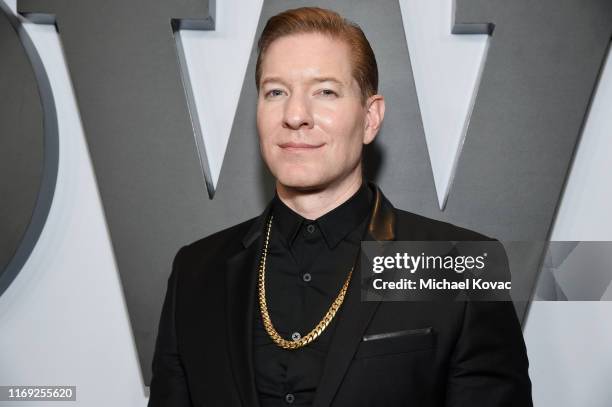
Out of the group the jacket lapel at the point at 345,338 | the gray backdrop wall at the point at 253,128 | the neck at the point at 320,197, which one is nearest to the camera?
the jacket lapel at the point at 345,338

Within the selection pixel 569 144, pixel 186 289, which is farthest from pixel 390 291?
pixel 569 144

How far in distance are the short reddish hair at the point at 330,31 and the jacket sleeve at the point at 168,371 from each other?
689 millimetres

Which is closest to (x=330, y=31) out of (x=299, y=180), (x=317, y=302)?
(x=299, y=180)

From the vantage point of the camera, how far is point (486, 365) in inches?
51.2

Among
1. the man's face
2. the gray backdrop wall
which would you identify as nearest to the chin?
the man's face

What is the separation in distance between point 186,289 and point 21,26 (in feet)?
3.57

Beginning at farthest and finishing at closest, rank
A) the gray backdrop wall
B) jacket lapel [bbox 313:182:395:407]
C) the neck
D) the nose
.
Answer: the gray backdrop wall < the neck < the nose < jacket lapel [bbox 313:182:395:407]

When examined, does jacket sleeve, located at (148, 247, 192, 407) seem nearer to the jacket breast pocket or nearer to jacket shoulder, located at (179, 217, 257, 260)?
jacket shoulder, located at (179, 217, 257, 260)

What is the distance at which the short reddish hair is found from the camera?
1.46m

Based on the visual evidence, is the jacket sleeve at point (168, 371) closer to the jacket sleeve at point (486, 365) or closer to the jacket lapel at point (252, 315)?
the jacket lapel at point (252, 315)

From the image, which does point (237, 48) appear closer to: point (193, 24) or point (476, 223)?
point (193, 24)

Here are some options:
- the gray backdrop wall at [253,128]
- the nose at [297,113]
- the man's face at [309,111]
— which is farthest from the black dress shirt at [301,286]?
the gray backdrop wall at [253,128]

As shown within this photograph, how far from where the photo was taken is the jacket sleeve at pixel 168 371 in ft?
4.79

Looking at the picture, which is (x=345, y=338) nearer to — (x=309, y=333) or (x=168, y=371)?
(x=309, y=333)
